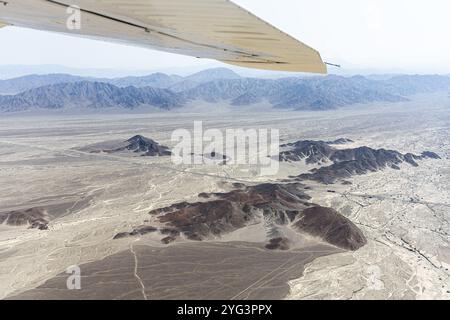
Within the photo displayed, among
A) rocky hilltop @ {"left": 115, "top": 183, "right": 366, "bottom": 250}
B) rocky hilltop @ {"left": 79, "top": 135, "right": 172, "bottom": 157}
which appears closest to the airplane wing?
rocky hilltop @ {"left": 115, "top": 183, "right": 366, "bottom": 250}

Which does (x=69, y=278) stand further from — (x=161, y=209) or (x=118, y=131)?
(x=118, y=131)

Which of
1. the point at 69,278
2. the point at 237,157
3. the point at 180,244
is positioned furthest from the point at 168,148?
the point at 69,278

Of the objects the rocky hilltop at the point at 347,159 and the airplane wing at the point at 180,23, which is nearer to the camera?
the airplane wing at the point at 180,23

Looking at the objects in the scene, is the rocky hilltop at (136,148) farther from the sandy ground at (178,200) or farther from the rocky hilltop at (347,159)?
the rocky hilltop at (347,159)

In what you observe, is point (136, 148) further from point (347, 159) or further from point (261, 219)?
point (261, 219)

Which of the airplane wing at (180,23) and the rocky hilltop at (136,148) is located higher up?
the airplane wing at (180,23)

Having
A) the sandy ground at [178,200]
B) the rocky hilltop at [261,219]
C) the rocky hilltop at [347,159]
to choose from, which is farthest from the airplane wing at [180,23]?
the rocky hilltop at [347,159]

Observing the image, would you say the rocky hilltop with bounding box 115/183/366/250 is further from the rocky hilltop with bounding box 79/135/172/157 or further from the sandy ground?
the rocky hilltop with bounding box 79/135/172/157
